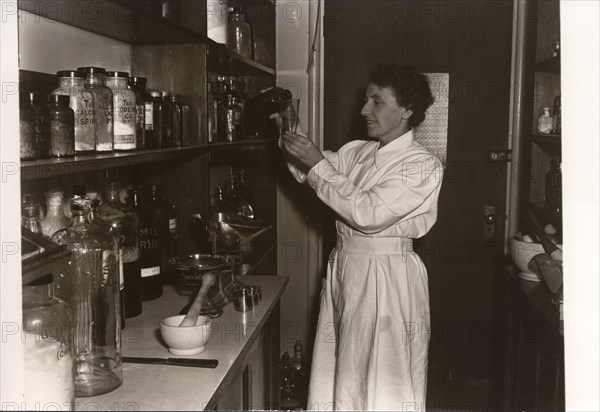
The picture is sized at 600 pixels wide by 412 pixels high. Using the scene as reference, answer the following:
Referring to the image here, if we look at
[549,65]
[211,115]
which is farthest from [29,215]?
[549,65]

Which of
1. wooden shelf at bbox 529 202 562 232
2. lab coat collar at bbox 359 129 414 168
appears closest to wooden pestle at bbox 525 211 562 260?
wooden shelf at bbox 529 202 562 232

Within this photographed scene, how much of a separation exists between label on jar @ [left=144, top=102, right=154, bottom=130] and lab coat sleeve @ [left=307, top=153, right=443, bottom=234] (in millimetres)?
662

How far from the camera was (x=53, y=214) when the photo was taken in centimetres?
155

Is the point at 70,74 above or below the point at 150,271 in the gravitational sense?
above

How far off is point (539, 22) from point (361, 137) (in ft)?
3.07

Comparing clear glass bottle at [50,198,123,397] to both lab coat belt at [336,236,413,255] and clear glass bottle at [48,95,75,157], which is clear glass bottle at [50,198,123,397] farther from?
lab coat belt at [336,236,413,255]

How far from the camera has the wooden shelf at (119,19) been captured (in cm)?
153

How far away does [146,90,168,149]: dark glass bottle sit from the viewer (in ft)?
6.00

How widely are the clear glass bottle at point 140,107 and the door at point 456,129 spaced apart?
1.51 meters

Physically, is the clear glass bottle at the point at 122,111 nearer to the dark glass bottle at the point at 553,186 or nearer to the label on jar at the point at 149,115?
the label on jar at the point at 149,115

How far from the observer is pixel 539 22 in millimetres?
2861

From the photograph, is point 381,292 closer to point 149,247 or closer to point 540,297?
point 540,297

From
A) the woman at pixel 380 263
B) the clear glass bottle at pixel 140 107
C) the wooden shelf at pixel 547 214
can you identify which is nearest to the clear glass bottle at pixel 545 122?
the wooden shelf at pixel 547 214

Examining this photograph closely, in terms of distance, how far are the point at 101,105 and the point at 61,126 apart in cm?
21
